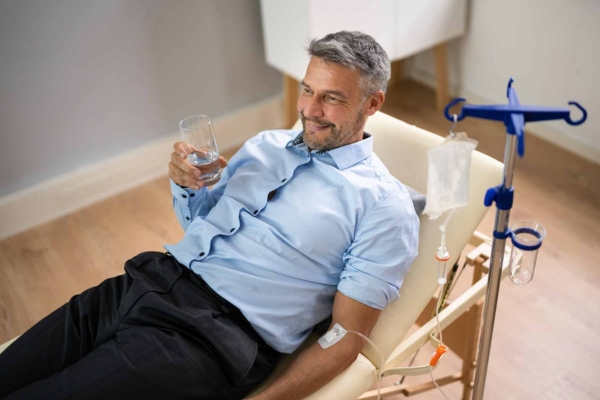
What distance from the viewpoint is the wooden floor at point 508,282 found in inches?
75.4

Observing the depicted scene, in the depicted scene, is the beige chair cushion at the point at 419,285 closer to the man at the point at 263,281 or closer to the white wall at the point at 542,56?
the man at the point at 263,281

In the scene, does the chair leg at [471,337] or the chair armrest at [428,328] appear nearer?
the chair armrest at [428,328]

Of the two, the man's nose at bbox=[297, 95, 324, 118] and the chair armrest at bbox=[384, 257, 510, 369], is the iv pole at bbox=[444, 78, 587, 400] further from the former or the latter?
the man's nose at bbox=[297, 95, 324, 118]

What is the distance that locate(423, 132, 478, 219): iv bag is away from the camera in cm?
96

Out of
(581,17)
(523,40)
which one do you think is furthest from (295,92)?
(581,17)

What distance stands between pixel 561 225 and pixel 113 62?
1949 millimetres

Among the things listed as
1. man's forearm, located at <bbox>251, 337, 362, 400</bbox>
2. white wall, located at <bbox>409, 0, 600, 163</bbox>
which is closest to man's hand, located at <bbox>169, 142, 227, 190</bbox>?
man's forearm, located at <bbox>251, 337, 362, 400</bbox>

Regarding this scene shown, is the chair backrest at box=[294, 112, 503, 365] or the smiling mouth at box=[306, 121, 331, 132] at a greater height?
the smiling mouth at box=[306, 121, 331, 132]

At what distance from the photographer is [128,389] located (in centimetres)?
127

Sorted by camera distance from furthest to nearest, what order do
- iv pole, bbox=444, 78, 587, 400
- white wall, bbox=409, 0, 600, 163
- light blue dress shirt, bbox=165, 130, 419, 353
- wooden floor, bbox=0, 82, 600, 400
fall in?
white wall, bbox=409, 0, 600, 163 → wooden floor, bbox=0, 82, 600, 400 → light blue dress shirt, bbox=165, 130, 419, 353 → iv pole, bbox=444, 78, 587, 400

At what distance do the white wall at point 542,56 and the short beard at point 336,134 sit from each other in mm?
1509

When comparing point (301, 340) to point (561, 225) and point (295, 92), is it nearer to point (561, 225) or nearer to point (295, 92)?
point (561, 225)

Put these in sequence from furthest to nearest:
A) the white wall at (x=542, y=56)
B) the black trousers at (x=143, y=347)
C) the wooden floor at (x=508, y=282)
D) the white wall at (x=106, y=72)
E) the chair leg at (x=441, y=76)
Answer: the chair leg at (x=441, y=76) < the white wall at (x=542, y=56) < the white wall at (x=106, y=72) < the wooden floor at (x=508, y=282) < the black trousers at (x=143, y=347)

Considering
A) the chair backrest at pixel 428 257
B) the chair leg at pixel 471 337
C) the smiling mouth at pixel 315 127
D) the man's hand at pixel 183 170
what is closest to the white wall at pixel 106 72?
the man's hand at pixel 183 170
